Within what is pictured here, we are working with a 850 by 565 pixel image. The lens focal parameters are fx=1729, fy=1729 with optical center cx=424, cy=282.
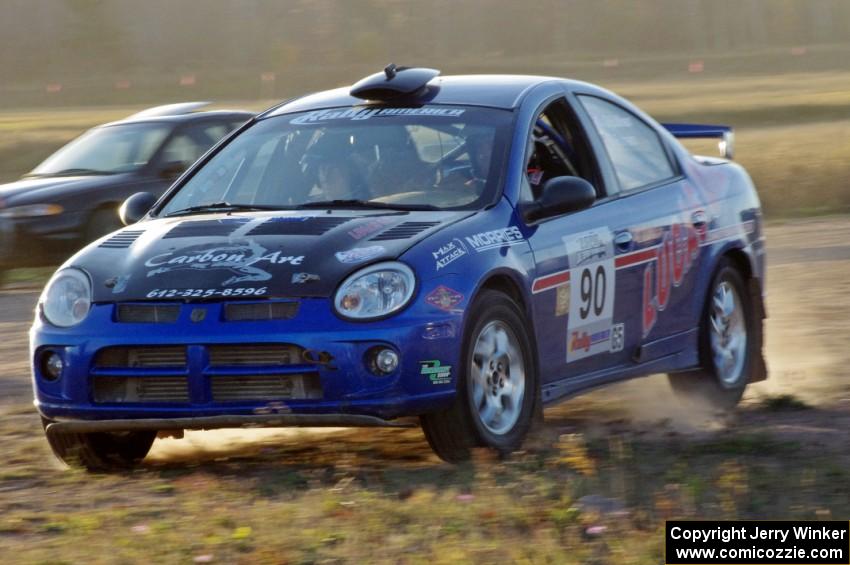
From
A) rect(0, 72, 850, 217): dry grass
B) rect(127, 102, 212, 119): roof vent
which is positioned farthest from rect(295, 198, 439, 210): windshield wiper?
rect(0, 72, 850, 217): dry grass

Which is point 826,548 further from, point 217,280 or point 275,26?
point 275,26

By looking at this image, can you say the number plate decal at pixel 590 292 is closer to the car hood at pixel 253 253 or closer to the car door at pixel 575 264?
the car door at pixel 575 264

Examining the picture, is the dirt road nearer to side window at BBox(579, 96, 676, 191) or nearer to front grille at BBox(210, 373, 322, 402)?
front grille at BBox(210, 373, 322, 402)

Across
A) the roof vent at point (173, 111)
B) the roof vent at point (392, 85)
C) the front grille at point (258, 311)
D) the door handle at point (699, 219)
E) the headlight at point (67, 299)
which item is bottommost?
A: the front grille at point (258, 311)

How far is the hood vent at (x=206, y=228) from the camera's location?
6.81m

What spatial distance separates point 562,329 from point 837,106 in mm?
34859

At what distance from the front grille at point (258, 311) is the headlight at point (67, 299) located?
635mm

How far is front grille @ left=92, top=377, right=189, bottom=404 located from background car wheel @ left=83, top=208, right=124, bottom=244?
874 cm

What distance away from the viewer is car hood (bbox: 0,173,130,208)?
596 inches

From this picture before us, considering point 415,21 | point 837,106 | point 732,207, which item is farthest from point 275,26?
point 732,207

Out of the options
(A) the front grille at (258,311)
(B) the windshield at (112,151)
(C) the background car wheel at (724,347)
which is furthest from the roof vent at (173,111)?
(A) the front grille at (258,311)

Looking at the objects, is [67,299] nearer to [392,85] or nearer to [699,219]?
[392,85]

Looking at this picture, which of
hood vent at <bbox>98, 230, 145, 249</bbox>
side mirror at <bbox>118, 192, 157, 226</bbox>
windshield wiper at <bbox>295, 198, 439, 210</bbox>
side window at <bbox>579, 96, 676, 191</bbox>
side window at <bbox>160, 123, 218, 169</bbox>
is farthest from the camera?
side window at <bbox>160, 123, 218, 169</bbox>

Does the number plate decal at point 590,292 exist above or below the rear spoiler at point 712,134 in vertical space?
below
